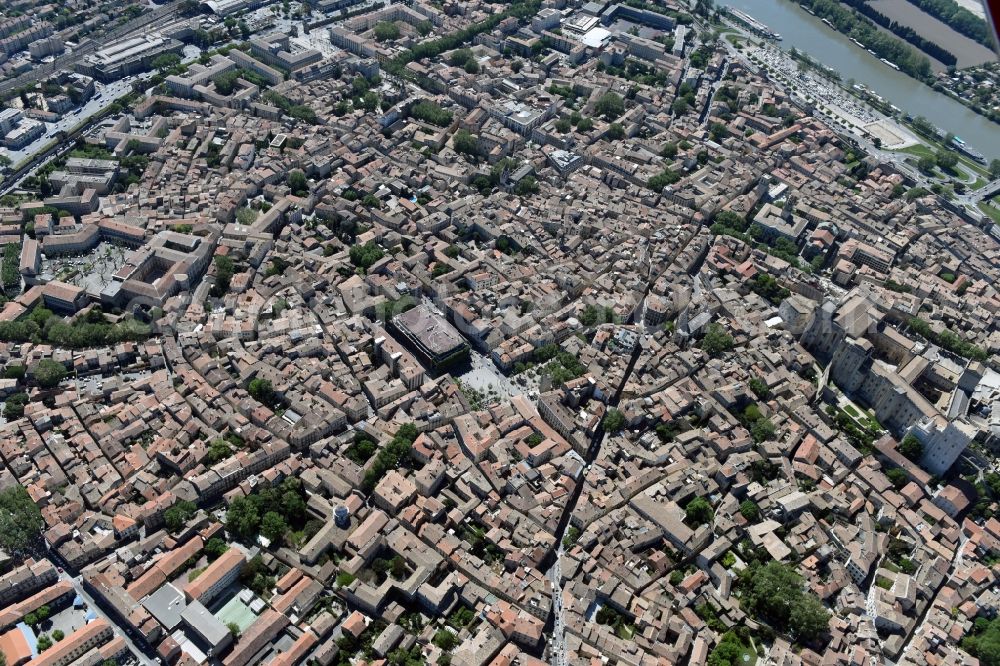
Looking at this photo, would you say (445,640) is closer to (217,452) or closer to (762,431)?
(217,452)

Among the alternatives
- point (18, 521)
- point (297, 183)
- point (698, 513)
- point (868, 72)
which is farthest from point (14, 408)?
point (868, 72)

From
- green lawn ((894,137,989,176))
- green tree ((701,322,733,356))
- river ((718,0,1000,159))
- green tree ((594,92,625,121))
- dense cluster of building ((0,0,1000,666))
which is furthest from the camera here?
river ((718,0,1000,159))

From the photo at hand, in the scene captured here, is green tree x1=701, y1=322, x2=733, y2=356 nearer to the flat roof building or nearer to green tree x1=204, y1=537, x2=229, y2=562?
the flat roof building

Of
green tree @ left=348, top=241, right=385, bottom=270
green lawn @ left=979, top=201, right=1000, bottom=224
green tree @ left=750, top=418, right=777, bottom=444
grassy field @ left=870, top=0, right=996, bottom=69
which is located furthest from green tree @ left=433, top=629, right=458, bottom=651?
grassy field @ left=870, top=0, right=996, bottom=69

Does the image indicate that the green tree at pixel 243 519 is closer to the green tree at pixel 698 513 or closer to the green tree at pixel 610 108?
the green tree at pixel 698 513

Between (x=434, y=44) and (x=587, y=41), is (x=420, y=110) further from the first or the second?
(x=587, y=41)

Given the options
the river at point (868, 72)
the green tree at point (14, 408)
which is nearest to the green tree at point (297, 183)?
the green tree at point (14, 408)
